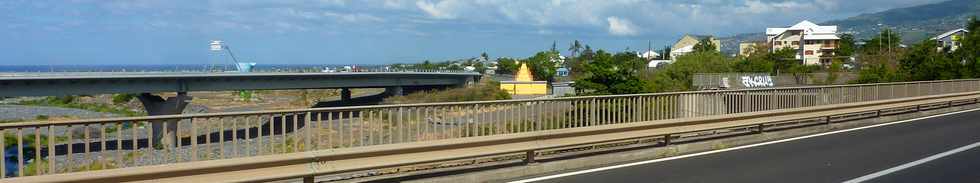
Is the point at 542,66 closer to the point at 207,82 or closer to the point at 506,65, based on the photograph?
the point at 506,65

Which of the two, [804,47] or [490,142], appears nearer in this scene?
[490,142]

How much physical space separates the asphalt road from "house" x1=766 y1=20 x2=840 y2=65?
419ft

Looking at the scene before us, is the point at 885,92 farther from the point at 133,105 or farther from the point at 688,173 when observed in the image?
the point at 133,105

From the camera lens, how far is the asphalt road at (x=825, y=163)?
35.6ft

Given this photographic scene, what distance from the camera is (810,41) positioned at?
500ft

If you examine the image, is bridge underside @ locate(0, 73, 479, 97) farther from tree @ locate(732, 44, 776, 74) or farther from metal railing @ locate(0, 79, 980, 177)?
metal railing @ locate(0, 79, 980, 177)

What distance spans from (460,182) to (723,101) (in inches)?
358

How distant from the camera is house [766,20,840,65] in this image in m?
145

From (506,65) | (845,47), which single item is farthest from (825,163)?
(506,65)

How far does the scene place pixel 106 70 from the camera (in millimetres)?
60312

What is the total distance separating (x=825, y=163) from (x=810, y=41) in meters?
148

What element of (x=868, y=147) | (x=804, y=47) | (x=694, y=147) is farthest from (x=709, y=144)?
(x=804, y=47)

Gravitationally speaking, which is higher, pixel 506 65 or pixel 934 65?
pixel 506 65

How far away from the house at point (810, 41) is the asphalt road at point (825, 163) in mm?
127717
